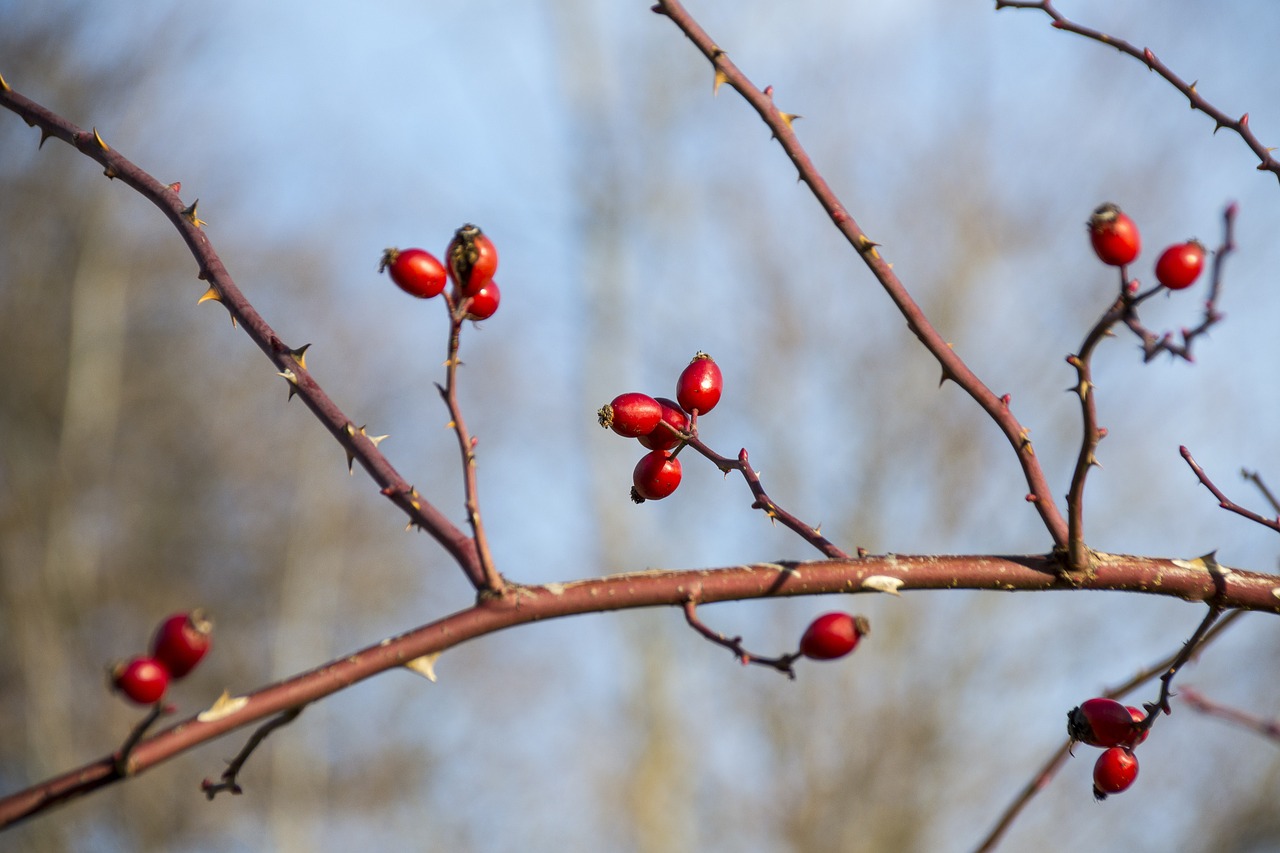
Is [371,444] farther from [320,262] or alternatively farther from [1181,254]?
[320,262]

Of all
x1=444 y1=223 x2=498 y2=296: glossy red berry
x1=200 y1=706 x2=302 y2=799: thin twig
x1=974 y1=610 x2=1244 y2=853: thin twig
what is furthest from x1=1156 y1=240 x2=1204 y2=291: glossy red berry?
x1=200 y1=706 x2=302 y2=799: thin twig

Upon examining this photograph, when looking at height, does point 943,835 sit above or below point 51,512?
below

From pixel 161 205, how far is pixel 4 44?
11379mm

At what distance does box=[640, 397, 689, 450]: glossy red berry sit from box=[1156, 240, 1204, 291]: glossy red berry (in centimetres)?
60

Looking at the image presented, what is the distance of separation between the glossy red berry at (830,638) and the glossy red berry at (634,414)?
307 millimetres

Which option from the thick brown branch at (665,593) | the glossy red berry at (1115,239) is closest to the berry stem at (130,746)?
the thick brown branch at (665,593)

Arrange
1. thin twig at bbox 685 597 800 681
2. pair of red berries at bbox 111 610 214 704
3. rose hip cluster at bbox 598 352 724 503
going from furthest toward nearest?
1. rose hip cluster at bbox 598 352 724 503
2. thin twig at bbox 685 597 800 681
3. pair of red berries at bbox 111 610 214 704

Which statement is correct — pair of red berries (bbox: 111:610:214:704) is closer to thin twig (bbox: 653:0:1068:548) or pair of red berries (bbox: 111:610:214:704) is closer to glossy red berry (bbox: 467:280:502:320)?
glossy red berry (bbox: 467:280:502:320)

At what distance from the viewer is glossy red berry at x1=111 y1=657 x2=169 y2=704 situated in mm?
961

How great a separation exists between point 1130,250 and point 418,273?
0.82 metres

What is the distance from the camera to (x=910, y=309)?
1265 millimetres

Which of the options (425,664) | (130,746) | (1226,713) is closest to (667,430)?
(425,664)

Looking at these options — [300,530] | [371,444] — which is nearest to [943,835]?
[300,530]

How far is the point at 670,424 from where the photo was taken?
4.33 feet
